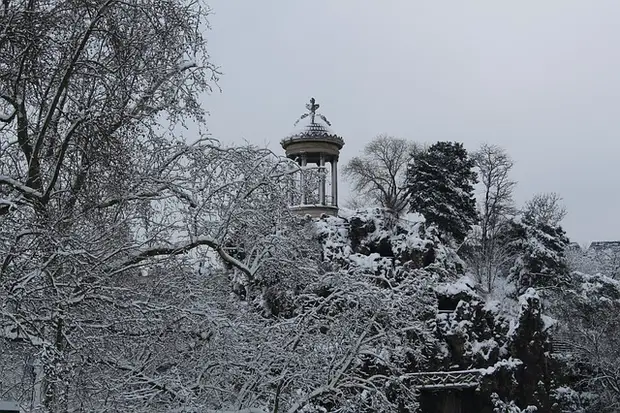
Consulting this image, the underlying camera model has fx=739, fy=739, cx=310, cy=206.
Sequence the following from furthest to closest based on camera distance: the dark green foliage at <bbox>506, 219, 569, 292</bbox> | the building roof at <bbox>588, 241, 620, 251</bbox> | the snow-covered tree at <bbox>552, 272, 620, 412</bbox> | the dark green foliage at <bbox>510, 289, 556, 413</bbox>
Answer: the building roof at <bbox>588, 241, 620, 251</bbox> → the dark green foliage at <bbox>506, 219, 569, 292</bbox> → the snow-covered tree at <bbox>552, 272, 620, 412</bbox> → the dark green foliage at <bbox>510, 289, 556, 413</bbox>

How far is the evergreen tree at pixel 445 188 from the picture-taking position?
26578 millimetres

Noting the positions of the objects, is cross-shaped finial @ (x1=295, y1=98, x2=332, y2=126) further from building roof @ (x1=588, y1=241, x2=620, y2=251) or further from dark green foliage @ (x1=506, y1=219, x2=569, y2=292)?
building roof @ (x1=588, y1=241, x2=620, y2=251)

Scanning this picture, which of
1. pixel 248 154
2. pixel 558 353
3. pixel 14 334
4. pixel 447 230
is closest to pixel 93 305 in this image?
pixel 14 334

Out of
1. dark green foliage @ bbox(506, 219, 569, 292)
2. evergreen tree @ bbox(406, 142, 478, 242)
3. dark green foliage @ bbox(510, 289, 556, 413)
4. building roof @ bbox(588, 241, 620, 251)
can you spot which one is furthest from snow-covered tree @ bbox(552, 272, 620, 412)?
building roof @ bbox(588, 241, 620, 251)

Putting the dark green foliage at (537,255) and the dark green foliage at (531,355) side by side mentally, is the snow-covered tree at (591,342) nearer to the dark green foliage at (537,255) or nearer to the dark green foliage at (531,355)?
the dark green foliage at (537,255)

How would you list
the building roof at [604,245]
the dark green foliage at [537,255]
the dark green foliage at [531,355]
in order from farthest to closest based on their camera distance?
the building roof at [604,245], the dark green foliage at [537,255], the dark green foliage at [531,355]

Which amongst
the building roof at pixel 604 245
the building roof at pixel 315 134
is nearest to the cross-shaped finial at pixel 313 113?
→ the building roof at pixel 315 134

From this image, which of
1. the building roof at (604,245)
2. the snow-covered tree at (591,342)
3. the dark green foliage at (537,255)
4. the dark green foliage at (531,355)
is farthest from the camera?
the building roof at (604,245)

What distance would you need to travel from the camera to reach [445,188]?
27.1 m

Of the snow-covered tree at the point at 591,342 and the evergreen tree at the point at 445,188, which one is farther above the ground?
the evergreen tree at the point at 445,188

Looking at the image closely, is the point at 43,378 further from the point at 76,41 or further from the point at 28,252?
the point at 76,41

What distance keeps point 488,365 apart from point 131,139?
49.7ft

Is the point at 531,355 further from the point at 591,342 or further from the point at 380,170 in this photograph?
the point at 380,170

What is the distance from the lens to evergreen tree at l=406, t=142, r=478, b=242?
2658 centimetres
